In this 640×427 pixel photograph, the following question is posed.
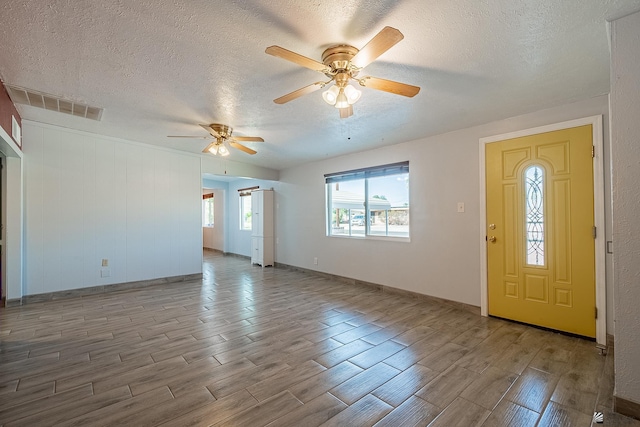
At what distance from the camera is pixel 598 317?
8.56 ft

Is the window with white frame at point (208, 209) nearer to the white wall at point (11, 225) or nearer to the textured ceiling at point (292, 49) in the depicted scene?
the white wall at point (11, 225)

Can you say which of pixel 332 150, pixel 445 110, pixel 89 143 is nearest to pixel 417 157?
pixel 445 110

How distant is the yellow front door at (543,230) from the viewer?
2.71 meters

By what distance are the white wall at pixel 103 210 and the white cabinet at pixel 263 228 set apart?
161 cm

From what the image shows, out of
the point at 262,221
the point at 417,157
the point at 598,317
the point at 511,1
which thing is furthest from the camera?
the point at 262,221

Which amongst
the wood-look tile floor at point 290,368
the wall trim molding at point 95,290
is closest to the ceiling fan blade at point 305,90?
the wood-look tile floor at point 290,368

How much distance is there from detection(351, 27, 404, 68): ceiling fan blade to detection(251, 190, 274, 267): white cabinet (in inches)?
203

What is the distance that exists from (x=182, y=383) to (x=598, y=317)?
365 cm

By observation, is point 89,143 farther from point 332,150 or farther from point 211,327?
point 332,150

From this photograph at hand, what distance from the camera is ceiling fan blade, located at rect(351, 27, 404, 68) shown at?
4.79 ft

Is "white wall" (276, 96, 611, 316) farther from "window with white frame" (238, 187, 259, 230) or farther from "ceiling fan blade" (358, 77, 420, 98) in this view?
"window with white frame" (238, 187, 259, 230)

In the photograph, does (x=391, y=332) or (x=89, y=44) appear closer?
(x=89, y=44)

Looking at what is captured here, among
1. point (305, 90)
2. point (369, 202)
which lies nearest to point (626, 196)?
point (305, 90)

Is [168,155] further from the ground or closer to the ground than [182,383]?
further from the ground
